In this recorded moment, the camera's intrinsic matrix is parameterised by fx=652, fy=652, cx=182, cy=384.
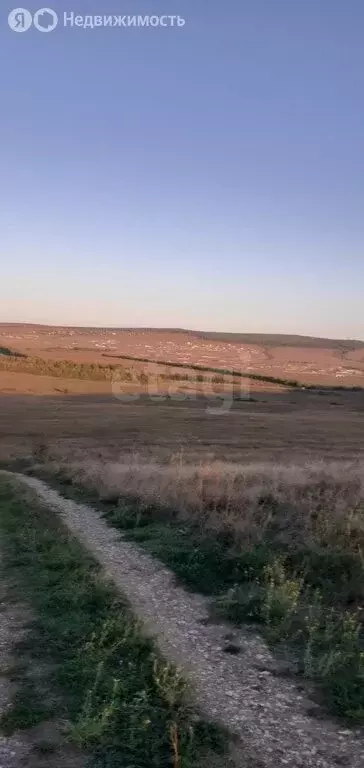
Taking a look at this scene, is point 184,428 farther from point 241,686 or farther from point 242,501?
point 241,686

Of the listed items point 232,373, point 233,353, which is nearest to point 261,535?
point 232,373

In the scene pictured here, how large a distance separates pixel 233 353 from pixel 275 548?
138m

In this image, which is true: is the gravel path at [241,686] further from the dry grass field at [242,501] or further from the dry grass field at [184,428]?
the dry grass field at [184,428]

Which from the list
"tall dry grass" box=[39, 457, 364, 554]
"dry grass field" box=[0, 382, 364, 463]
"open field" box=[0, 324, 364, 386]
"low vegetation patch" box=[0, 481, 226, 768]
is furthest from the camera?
"open field" box=[0, 324, 364, 386]

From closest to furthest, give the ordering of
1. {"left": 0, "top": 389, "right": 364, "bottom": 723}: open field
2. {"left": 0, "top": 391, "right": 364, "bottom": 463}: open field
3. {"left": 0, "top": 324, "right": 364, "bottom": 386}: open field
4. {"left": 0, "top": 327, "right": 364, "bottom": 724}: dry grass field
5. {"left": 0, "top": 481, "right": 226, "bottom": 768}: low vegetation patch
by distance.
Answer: {"left": 0, "top": 481, "right": 226, "bottom": 768}: low vegetation patch < {"left": 0, "top": 389, "right": 364, "bottom": 723}: open field < {"left": 0, "top": 327, "right": 364, "bottom": 724}: dry grass field < {"left": 0, "top": 391, "right": 364, "bottom": 463}: open field < {"left": 0, "top": 324, "right": 364, "bottom": 386}: open field

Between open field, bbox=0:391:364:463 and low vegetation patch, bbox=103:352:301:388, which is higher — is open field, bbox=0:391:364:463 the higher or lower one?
the lower one

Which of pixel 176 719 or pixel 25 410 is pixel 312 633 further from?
pixel 25 410

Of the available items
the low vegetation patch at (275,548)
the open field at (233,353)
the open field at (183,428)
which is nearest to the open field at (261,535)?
the low vegetation patch at (275,548)

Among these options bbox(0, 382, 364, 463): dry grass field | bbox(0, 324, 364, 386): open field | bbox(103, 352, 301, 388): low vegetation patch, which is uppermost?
bbox(0, 324, 364, 386): open field

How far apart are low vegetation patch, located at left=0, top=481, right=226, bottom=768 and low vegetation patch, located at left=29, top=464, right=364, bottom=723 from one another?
1476mm

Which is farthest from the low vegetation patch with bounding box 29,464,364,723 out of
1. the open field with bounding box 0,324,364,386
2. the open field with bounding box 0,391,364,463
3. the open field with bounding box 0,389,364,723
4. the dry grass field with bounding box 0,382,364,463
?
the open field with bounding box 0,324,364,386

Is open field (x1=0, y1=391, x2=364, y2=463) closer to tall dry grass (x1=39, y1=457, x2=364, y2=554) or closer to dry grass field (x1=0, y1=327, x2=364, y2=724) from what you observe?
dry grass field (x1=0, y1=327, x2=364, y2=724)

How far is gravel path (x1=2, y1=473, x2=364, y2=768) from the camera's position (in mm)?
5359

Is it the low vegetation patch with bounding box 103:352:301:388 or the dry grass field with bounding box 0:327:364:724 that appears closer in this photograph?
the dry grass field with bounding box 0:327:364:724
